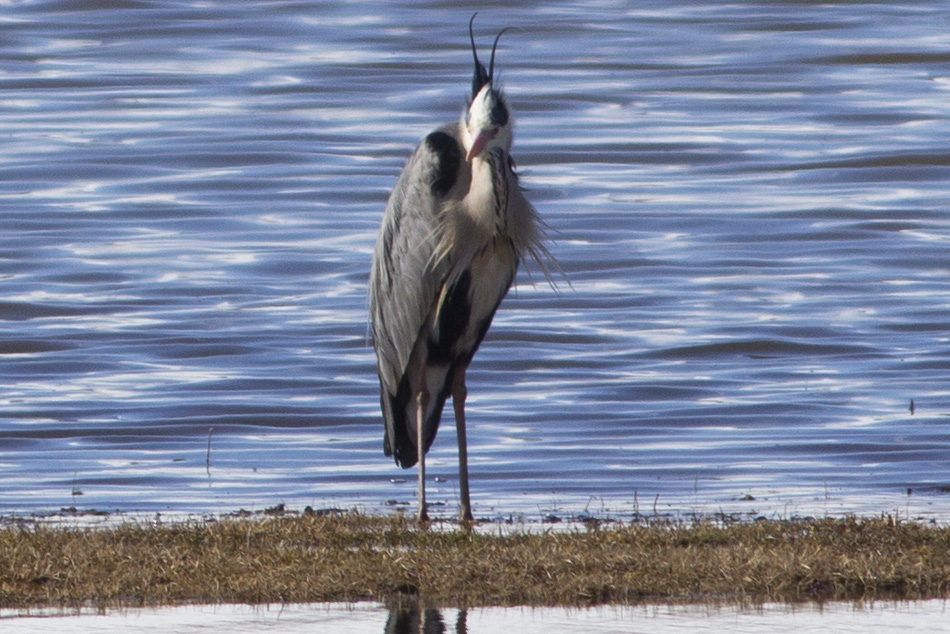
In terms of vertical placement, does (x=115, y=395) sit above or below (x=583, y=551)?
above

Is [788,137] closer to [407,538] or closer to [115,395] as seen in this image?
[115,395]

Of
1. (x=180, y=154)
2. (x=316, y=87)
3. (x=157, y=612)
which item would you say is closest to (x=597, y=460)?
(x=157, y=612)

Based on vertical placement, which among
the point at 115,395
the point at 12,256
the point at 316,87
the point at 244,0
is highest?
the point at 244,0

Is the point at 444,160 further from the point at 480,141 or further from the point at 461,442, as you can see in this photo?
the point at 461,442

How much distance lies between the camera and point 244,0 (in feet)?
101

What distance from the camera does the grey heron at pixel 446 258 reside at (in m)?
8.51

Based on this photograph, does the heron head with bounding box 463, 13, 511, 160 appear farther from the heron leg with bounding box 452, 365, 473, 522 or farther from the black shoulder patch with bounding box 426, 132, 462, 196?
the heron leg with bounding box 452, 365, 473, 522

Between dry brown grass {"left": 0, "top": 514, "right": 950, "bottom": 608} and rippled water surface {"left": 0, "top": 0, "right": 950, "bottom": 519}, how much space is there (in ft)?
5.81

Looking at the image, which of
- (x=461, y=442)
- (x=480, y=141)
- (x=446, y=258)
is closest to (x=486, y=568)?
(x=461, y=442)

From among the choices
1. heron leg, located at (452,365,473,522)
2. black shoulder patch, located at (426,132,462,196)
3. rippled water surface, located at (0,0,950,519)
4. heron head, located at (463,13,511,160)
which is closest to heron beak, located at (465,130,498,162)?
heron head, located at (463,13,511,160)

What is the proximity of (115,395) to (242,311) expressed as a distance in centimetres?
321

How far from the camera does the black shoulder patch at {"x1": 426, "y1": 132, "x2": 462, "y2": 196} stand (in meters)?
8.69

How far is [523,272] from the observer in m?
18.8

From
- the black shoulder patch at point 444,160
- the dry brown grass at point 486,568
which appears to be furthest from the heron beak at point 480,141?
the dry brown grass at point 486,568
